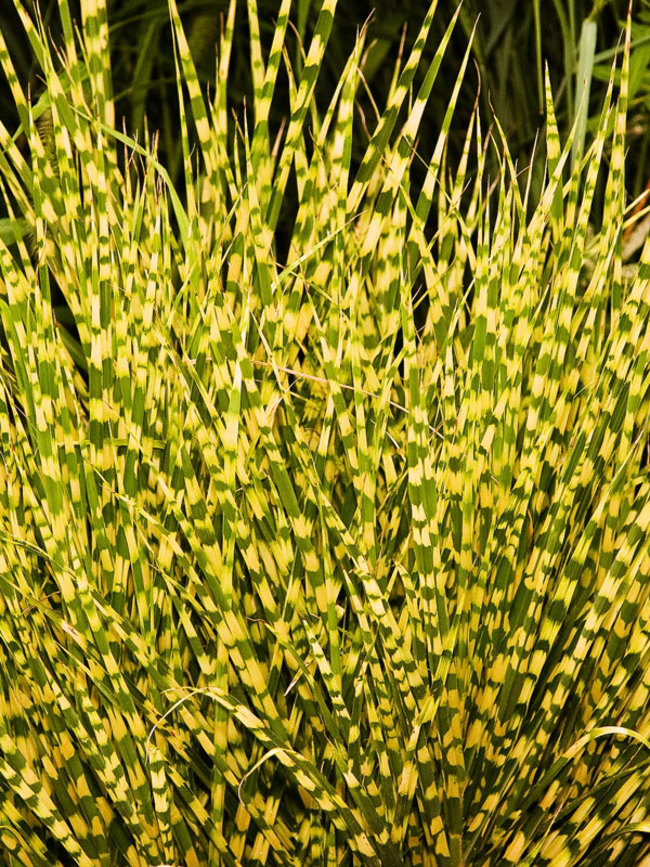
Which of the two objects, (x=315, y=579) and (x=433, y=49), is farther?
(x=433, y=49)

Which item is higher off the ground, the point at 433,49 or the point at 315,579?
the point at 433,49

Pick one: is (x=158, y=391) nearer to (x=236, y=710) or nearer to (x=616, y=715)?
(x=236, y=710)

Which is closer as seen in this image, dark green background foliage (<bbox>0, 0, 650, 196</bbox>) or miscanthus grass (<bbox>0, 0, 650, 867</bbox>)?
miscanthus grass (<bbox>0, 0, 650, 867</bbox>)

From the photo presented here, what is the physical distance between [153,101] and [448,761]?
1.29 meters

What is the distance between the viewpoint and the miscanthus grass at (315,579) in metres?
0.53

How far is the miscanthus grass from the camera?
0.53 m

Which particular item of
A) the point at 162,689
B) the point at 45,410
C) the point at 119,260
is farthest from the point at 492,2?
the point at 162,689

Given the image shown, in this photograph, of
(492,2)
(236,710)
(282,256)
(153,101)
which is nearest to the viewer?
(236,710)

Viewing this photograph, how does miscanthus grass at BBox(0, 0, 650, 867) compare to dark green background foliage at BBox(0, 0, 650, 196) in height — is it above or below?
below

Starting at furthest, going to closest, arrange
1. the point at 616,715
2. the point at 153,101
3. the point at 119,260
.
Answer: the point at 153,101
the point at 119,260
the point at 616,715

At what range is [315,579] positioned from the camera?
0.54 m

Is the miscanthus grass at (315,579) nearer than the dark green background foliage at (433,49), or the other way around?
the miscanthus grass at (315,579)

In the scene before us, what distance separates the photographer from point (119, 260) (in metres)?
0.71

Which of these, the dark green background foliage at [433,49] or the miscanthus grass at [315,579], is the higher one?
the dark green background foliage at [433,49]
